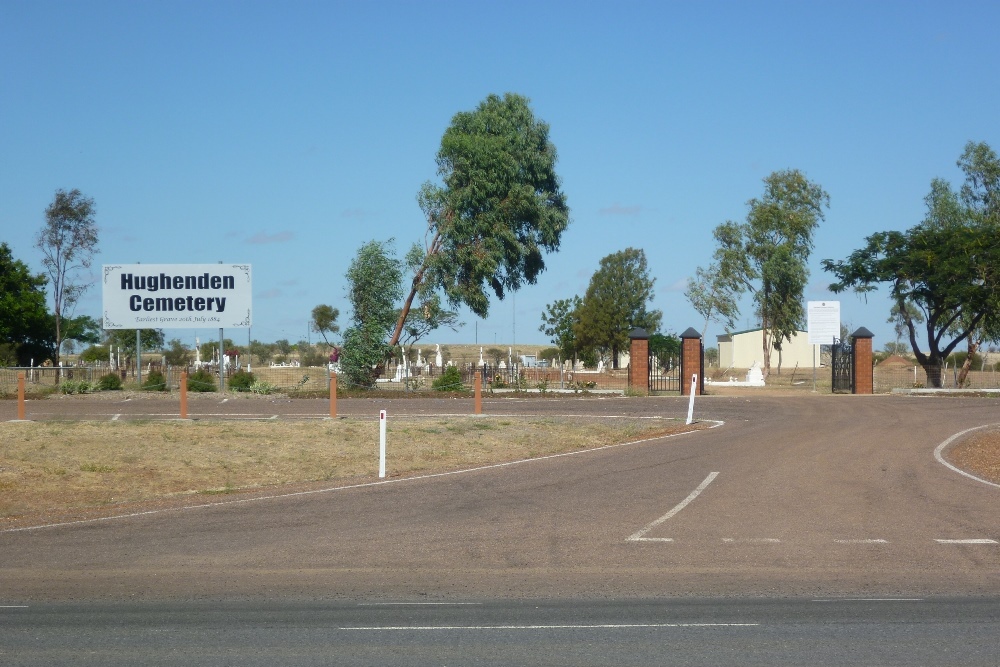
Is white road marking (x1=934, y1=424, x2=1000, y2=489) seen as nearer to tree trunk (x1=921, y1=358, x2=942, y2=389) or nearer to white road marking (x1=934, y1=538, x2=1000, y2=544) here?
white road marking (x1=934, y1=538, x2=1000, y2=544)

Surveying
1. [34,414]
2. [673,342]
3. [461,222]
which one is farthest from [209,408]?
[673,342]

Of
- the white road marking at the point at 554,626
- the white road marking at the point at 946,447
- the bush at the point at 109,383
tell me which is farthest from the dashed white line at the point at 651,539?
the bush at the point at 109,383

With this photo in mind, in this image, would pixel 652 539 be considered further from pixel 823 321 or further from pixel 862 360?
pixel 823 321

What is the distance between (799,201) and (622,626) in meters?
58.7

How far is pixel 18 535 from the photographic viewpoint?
534 inches

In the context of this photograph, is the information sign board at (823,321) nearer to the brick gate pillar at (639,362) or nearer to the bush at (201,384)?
the brick gate pillar at (639,362)

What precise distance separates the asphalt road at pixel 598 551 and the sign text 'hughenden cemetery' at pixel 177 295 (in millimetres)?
28167

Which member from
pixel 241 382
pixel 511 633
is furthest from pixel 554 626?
pixel 241 382

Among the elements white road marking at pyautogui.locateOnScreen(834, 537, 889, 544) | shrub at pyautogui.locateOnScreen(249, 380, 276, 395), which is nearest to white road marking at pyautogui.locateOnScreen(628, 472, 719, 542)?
white road marking at pyautogui.locateOnScreen(834, 537, 889, 544)

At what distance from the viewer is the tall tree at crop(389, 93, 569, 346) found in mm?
51938

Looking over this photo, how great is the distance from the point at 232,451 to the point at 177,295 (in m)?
24.8

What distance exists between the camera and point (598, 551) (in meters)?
12.0

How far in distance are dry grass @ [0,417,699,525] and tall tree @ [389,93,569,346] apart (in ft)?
77.6

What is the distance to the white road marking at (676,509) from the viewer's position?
1295cm
